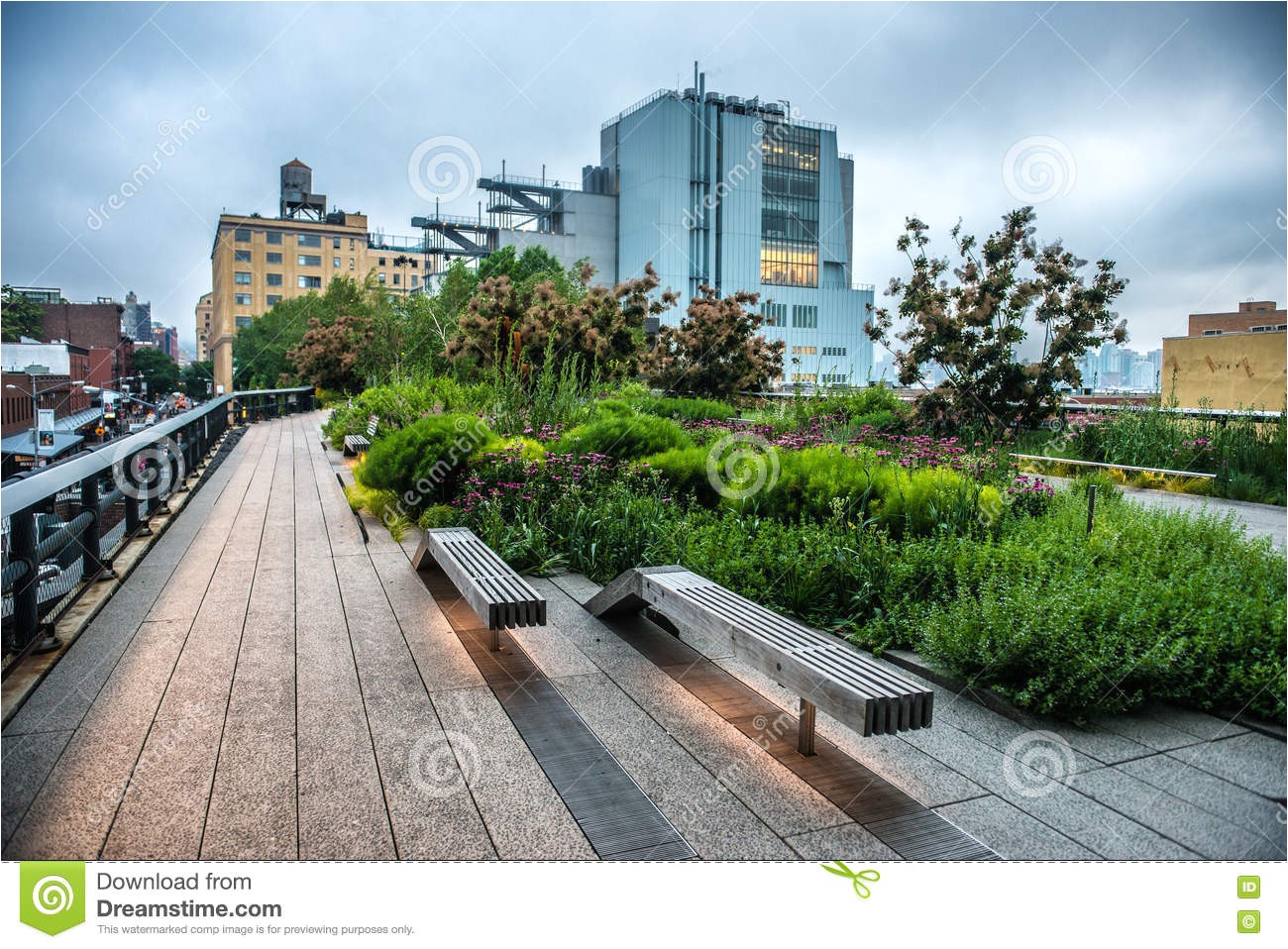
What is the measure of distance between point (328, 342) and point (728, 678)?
24.7 meters

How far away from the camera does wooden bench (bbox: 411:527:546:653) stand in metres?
3.42

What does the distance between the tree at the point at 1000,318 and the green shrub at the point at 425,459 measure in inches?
275

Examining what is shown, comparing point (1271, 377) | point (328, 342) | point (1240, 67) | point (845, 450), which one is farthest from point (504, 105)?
point (328, 342)

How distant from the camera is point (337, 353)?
995 inches

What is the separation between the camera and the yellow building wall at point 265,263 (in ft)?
251

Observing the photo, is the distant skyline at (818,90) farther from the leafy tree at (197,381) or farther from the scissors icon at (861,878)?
the leafy tree at (197,381)

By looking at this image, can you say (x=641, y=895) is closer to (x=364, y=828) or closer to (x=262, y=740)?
(x=364, y=828)

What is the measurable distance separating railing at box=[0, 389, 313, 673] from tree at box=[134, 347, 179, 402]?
81212 mm

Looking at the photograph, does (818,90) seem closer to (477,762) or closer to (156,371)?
(477,762)

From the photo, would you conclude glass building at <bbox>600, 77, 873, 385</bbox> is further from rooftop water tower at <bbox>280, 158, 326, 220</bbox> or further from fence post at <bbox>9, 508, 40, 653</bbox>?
fence post at <bbox>9, 508, 40, 653</bbox>

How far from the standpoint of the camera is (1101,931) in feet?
7.00

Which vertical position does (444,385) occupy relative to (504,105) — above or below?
below

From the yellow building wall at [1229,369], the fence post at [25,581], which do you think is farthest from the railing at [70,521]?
the yellow building wall at [1229,369]

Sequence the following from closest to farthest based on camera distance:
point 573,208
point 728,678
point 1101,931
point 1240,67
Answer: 1. point 1101,931
2. point 1240,67
3. point 728,678
4. point 573,208
